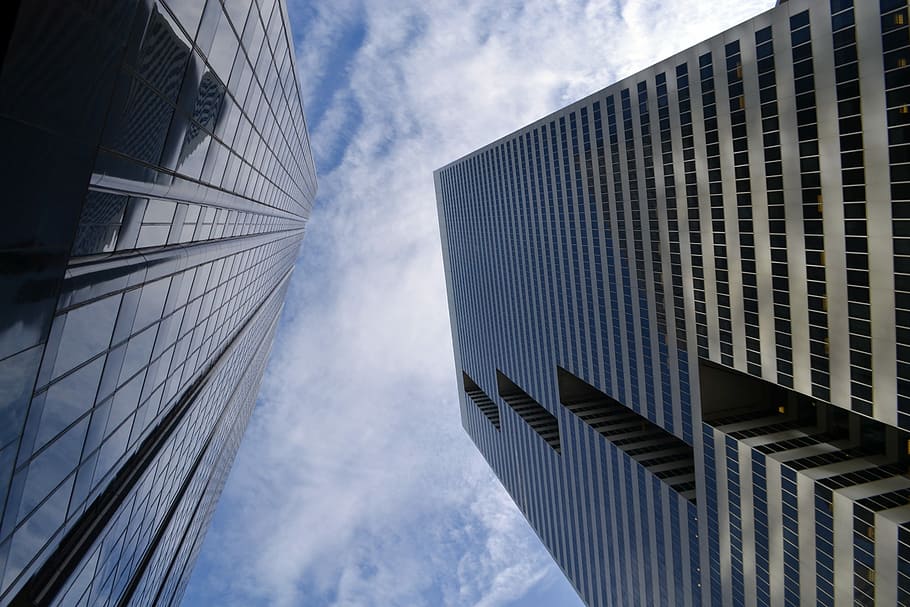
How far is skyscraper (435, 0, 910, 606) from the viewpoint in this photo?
3881 cm

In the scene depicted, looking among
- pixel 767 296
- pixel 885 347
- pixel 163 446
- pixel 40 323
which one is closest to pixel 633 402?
pixel 767 296

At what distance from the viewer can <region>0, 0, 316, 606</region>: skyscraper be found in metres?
9.88

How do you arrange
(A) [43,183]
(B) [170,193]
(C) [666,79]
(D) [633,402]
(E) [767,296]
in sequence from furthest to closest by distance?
(D) [633,402] < (C) [666,79] < (E) [767,296] < (B) [170,193] < (A) [43,183]

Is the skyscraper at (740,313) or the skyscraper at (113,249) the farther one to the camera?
the skyscraper at (740,313)

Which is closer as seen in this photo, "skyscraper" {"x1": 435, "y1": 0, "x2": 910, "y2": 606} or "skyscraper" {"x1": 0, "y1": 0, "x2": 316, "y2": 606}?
"skyscraper" {"x1": 0, "y1": 0, "x2": 316, "y2": 606}

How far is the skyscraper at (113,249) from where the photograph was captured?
9883 millimetres

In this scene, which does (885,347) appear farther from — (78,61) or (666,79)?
(78,61)

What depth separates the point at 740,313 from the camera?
5297cm

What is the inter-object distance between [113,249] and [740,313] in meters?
57.1

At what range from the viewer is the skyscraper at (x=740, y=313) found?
127 ft

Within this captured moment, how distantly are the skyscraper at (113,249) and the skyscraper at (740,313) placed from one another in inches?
1796

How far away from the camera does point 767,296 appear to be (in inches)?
1943

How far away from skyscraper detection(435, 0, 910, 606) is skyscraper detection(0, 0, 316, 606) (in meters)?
45.6

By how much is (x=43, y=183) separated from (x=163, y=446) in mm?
26111
